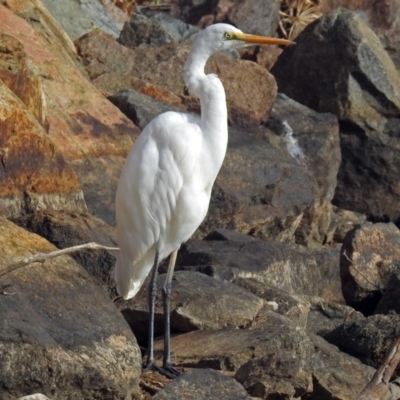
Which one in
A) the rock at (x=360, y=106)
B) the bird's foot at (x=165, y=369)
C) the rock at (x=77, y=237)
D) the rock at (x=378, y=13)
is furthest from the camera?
the rock at (x=378, y=13)

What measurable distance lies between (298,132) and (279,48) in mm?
2625

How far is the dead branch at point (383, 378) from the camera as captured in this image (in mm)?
4758

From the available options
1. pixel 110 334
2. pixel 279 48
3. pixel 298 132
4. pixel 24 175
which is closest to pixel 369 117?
pixel 298 132

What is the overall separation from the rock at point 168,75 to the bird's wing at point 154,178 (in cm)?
426

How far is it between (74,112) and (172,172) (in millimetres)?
3215

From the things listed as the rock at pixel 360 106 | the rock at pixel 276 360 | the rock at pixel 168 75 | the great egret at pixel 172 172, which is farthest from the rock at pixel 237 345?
the rock at pixel 360 106

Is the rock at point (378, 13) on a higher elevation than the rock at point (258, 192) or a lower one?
lower

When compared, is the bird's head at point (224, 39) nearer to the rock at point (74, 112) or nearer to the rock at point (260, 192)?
the rock at point (74, 112)

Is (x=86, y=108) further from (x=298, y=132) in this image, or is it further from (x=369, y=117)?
(x=369, y=117)

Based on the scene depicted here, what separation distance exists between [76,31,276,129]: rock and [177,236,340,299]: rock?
2551 millimetres

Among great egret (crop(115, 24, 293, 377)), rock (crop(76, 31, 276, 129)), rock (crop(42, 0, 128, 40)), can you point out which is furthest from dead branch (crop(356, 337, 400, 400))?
rock (crop(42, 0, 128, 40))

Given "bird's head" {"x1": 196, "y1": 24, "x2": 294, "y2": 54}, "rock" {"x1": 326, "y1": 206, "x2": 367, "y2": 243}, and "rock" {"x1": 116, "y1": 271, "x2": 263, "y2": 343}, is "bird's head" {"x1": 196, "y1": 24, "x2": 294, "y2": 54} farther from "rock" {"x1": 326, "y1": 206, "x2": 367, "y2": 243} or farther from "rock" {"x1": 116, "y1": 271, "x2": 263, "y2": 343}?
"rock" {"x1": 326, "y1": 206, "x2": 367, "y2": 243}

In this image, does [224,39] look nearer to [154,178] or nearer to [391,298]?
[154,178]

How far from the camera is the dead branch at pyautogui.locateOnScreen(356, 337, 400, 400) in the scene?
4758mm
